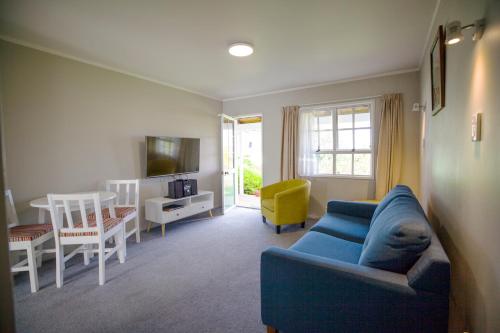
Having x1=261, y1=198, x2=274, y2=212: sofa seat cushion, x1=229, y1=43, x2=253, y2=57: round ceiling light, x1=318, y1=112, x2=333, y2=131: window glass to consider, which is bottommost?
x1=261, y1=198, x2=274, y2=212: sofa seat cushion

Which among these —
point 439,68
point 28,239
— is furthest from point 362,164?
point 28,239

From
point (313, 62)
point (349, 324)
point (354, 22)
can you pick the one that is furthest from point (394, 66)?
point (349, 324)

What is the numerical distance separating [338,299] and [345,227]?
4.07ft

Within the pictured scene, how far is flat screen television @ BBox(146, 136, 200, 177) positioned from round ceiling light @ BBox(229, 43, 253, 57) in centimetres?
184

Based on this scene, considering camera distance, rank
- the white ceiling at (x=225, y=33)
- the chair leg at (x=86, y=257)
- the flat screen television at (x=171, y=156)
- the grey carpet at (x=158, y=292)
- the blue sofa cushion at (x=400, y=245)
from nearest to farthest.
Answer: the blue sofa cushion at (x=400, y=245) < the grey carpet at (x=158, y=292) < the white ceiling at (x=225, y=33) < the chair leg at (x=86, y=257) < the flat screen television at (x=171, y=156)

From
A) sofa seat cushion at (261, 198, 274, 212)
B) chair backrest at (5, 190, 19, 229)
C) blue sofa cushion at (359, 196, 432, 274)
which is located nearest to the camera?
blue sofa cushion at (359, 196, 432, 274)

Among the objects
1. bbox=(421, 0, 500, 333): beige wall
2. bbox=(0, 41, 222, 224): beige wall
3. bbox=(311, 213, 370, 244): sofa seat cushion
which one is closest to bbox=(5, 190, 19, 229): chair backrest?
bbox=(0, 41, 222, 224): beige wall

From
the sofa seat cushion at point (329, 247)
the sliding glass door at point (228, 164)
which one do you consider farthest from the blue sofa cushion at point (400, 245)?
the sliding glass door at point (228, 164)

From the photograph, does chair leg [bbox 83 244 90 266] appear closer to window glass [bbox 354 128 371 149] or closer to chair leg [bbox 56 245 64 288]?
chair leg [bbox 56 245 64 288]

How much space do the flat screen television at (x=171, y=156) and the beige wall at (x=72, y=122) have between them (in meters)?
0.20

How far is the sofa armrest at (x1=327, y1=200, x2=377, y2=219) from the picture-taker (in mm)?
2900

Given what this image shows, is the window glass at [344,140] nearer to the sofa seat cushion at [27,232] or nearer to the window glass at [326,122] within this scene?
the window glass at [326,122]

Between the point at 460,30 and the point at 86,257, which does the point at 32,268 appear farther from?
the point at 460,30

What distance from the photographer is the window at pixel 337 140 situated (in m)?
4.22
